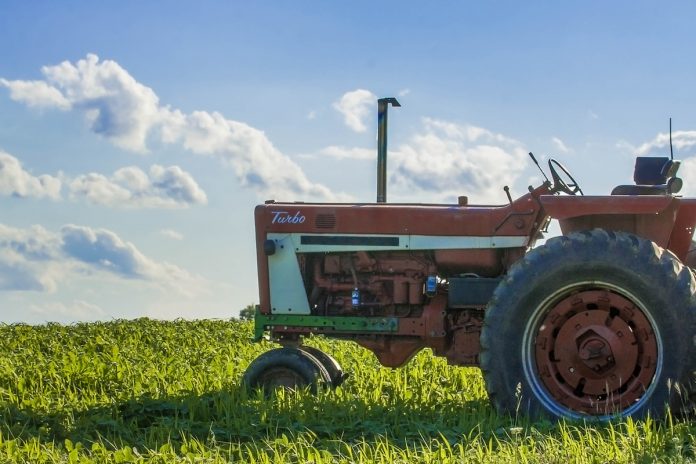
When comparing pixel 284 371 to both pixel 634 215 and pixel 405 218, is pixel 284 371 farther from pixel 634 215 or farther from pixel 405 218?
pixel 634 215

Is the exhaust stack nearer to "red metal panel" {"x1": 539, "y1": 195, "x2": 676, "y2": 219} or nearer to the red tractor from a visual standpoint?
the red tractor

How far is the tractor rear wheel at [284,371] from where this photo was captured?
808 centimetres

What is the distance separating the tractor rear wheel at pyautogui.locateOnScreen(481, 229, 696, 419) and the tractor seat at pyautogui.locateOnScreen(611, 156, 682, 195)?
2.95 feet

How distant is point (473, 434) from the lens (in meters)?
6.43

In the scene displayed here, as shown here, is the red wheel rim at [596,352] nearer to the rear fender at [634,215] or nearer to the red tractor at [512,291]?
the red tractor at [512,291]

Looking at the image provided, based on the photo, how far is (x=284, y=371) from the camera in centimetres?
819

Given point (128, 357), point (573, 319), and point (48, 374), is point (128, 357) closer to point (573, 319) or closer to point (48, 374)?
point (48, 374)

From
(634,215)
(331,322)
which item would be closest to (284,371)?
(331,322)

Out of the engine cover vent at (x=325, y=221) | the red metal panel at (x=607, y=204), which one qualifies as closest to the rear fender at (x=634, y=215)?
the red metal panel at (x=607, y=204)

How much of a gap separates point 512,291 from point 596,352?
2.27 ft

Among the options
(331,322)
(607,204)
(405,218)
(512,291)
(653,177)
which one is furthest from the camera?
(331,322)

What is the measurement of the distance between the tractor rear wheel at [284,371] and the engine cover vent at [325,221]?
1.03 metres

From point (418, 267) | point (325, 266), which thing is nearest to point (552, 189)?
point (418, 267)

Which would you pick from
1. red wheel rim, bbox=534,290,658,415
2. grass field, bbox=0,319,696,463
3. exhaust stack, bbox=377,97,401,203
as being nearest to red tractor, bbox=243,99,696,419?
red wheel rim, bbox=534,290,658,415
